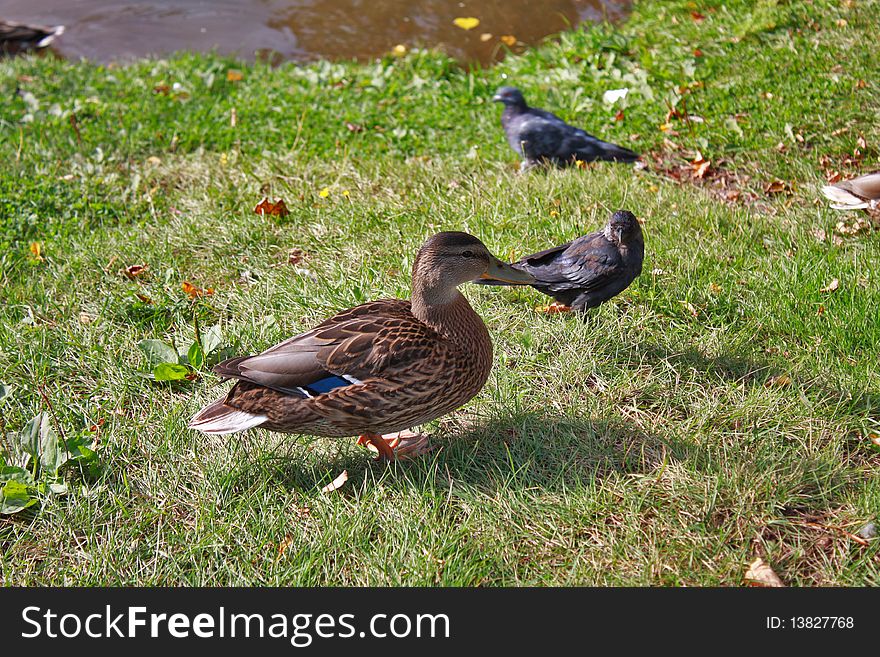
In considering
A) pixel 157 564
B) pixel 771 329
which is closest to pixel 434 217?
pixel 771 329

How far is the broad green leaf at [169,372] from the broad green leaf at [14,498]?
0.79 meters

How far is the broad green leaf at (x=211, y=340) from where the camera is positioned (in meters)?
3.93

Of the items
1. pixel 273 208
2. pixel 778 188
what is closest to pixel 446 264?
pixel 273 208

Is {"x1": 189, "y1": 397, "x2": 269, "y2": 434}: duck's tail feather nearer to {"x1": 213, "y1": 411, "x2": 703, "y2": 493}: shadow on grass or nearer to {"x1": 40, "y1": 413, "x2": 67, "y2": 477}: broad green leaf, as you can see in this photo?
{"x1": 213, "y1": 411, "x2": 703, "y2": 493}: shadow on grass

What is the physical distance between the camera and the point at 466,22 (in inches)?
345

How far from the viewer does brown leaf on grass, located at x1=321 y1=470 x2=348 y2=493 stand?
326 centimetres

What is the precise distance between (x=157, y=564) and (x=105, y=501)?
404 mm

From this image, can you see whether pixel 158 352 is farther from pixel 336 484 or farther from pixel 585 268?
pixel 585 268

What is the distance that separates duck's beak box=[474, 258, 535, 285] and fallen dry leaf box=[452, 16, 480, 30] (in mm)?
5854

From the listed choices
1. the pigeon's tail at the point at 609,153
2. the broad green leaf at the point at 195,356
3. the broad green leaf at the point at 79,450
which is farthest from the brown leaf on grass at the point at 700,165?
the broad green leaf at the point at 79,450

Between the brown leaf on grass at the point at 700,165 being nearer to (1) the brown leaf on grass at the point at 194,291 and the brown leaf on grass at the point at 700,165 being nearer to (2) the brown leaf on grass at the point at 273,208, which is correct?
(2) the brown leaf on grass at the point at 273,208

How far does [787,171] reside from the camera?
5531 millimetres
